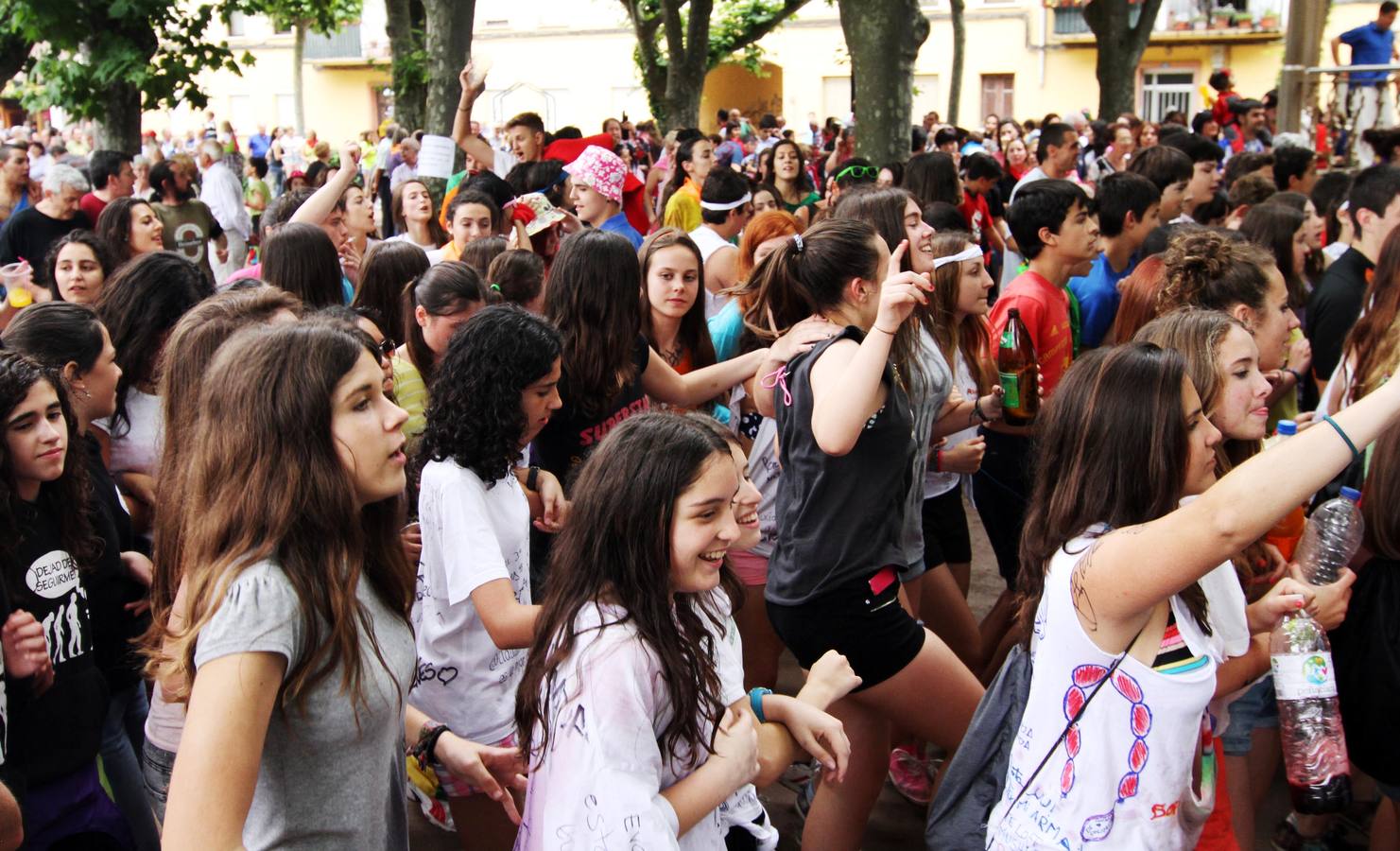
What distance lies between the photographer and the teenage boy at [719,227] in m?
6.11

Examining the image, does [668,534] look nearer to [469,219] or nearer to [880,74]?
[469,219]

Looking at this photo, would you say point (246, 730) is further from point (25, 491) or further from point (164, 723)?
point (25, 491)

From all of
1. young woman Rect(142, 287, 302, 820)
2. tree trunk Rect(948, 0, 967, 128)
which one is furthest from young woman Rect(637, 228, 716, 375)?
tree trunk Rect(948, 0, 967, 128)

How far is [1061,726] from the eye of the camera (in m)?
2.34

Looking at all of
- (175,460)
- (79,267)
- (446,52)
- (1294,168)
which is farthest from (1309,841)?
(446,52)

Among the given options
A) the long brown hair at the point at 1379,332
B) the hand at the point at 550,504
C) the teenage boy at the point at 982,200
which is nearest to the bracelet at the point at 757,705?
the hand at the point at 550,504

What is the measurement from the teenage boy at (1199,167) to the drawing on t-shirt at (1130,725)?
6128 millimetres

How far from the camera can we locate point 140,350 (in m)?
3.97

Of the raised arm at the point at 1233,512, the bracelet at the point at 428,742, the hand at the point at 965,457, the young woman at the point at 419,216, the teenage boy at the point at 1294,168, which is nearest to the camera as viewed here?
the raised arm at the point at 1233,512

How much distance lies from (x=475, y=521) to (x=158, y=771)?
0.91m

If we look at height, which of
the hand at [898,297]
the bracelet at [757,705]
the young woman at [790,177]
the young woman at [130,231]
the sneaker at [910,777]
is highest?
the young woman at [790,177]

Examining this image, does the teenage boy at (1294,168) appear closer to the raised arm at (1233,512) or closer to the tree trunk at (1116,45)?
the raised arm at (1233,512)

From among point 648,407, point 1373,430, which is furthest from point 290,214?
point 1373,430

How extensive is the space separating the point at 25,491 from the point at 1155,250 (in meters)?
4.79
